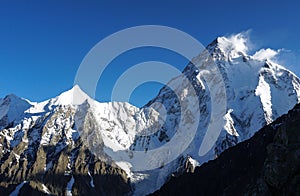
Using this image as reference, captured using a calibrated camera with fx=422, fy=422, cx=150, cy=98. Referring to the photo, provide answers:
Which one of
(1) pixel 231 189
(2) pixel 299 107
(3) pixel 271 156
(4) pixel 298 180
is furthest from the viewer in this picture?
(2) pixel 299 107

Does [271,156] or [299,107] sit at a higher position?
[299,107]

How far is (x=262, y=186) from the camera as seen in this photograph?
36.2 m

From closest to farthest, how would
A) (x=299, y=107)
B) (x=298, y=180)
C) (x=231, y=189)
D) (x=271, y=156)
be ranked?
(x=298, y=180) → (x=271, y=156) → (x=231, y=189) → (x=299, y=107)

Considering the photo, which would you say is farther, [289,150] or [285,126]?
[285,126]

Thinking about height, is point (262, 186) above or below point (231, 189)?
below

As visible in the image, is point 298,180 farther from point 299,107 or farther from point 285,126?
point 299,107

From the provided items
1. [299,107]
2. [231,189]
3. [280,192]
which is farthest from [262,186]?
[299,107]

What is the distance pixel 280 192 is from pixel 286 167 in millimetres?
2088

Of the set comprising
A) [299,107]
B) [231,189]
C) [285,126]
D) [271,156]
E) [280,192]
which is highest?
[299,107]

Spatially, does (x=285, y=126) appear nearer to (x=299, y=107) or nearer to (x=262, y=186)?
(x=262, y=186)

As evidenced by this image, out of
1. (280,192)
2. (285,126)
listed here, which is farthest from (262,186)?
(285,126)

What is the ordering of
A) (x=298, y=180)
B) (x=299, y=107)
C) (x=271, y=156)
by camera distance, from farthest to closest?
1. (x=299, y=107)
2. (x=271, y=156)
3. (x=298, y=180)

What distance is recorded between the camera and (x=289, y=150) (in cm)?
3409

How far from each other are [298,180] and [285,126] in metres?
5.71
